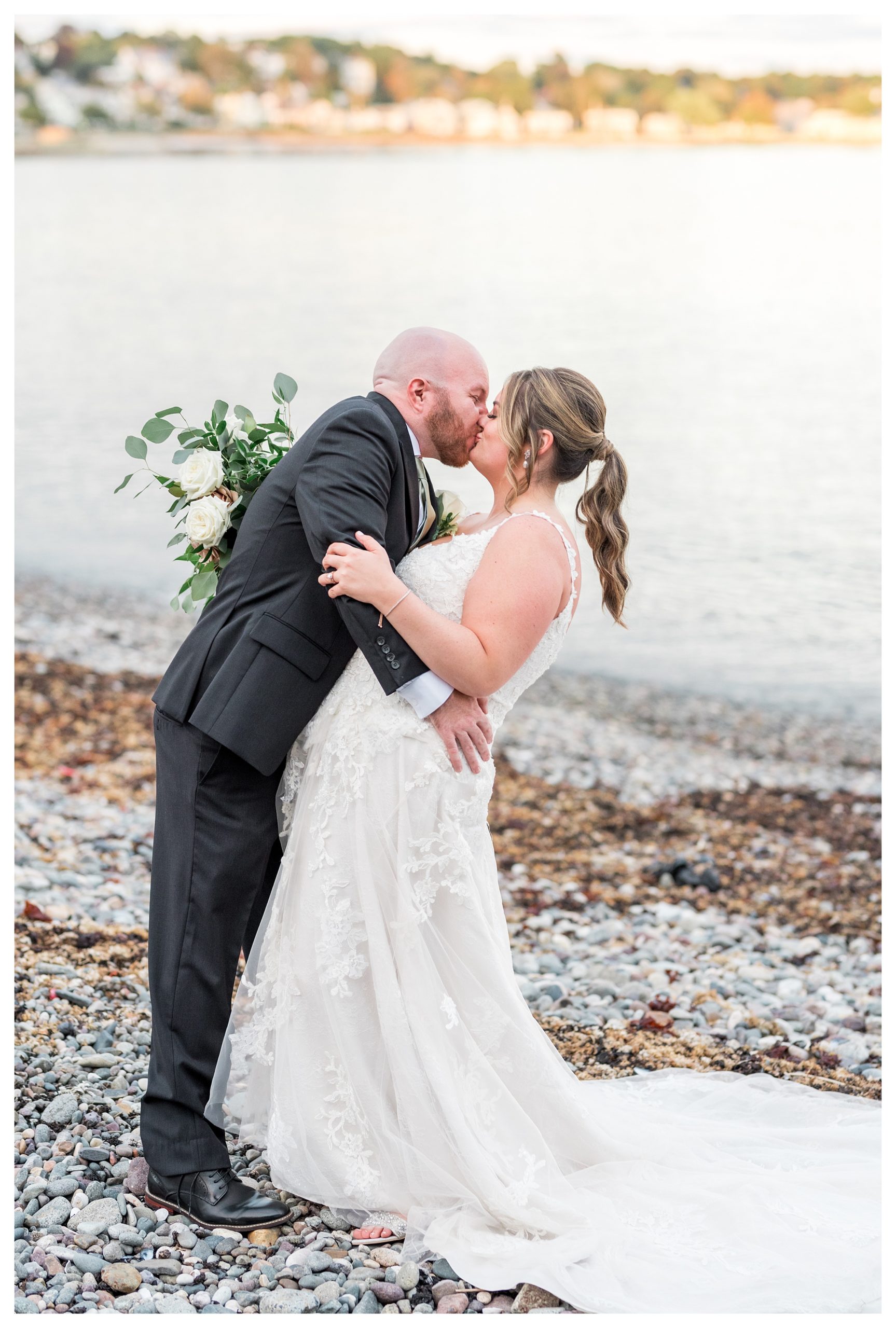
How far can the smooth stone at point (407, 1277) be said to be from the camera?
3.22 meters

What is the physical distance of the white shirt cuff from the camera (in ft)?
10.9

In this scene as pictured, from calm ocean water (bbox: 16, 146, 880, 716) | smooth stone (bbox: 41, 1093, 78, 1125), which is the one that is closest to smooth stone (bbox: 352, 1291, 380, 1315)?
smooth stone (bbox: 41, 1093, 78, 1125)

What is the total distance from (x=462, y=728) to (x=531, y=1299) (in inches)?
58.3

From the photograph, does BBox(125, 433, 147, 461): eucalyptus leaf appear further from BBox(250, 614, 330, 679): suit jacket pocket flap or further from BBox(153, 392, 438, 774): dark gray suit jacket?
BBox(250, 614, 330, 679): suit jacket pocket flap

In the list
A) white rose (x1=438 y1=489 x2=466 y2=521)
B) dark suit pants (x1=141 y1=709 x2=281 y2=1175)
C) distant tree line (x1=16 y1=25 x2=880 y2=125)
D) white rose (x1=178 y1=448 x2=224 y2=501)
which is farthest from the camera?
distant tree line (x1=16 y1=25 x2=880 y2=125)

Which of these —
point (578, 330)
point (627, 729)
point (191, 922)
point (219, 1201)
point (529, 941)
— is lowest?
point (627, 729)

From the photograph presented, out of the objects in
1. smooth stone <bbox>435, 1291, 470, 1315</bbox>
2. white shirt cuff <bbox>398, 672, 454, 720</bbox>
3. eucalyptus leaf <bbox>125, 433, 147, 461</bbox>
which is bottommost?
smooth stone <bbox>435, 1291, 470, 1315</bbox>

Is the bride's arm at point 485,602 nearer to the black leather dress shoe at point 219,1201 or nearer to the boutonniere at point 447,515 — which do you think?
the boutonniere at point 447,515

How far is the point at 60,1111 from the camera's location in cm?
400

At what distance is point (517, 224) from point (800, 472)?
29.4 meters

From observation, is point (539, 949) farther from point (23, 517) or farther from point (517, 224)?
point (517, 224)

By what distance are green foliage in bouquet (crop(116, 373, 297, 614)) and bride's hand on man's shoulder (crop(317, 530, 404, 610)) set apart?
0.52 meters

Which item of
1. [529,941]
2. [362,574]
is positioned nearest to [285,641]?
[362,574]

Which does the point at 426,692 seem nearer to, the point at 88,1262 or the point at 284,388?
the point at 284,388
